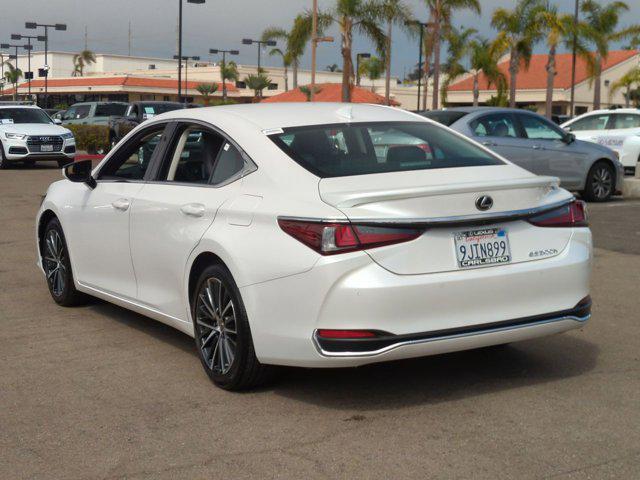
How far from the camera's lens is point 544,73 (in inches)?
3371

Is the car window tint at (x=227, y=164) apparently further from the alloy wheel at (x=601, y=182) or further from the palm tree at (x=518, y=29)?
the palm tree at (x=518, y=29)

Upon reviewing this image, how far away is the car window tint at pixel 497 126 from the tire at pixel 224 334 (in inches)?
449

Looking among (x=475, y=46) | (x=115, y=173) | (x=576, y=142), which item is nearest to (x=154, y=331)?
(x=115, y=173)

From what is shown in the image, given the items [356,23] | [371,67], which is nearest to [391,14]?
[356,23]

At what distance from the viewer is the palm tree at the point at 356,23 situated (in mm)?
42125

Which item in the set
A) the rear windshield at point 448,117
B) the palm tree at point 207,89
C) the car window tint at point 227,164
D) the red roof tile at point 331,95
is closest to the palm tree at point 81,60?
the palm tree at point 207,89

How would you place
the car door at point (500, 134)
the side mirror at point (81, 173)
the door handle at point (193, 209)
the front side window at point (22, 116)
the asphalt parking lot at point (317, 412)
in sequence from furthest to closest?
the front side window at point (22, 116)
the car door at point (500, 134)
the side mirror at point (81, 173)
the door handle at point (193, 209)
the asphalt parking lot at point (317, 412)

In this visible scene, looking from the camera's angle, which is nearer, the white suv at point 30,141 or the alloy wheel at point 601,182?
the alloy wheel at point 601,182

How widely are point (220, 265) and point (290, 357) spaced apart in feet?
2.42

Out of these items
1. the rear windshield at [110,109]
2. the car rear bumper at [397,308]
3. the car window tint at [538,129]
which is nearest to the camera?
the car rear bumper at [397,308]

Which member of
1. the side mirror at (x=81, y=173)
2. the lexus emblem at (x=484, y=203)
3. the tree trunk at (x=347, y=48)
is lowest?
the side mirror at (x=81, y=173)

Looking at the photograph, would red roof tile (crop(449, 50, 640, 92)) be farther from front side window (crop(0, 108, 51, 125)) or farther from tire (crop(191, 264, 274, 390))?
tire (crop(191, 264, 274, 390))

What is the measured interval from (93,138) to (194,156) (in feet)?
85.2

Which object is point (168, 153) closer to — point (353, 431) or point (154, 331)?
point (154, 331)
